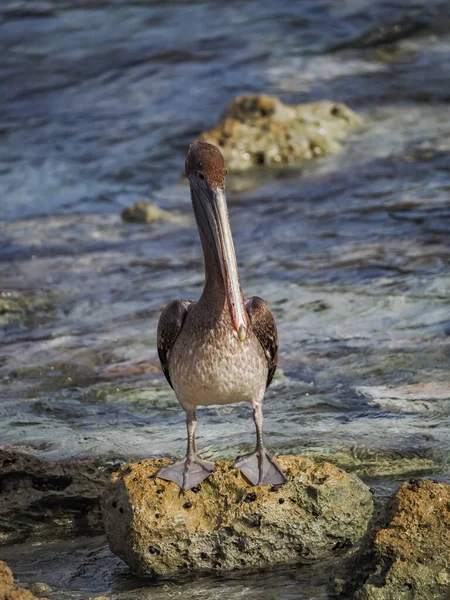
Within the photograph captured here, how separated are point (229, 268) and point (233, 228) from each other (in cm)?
741

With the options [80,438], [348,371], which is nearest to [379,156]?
[348,371]

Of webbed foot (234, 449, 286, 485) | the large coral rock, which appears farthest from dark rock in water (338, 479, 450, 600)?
webbed foot (234, 449, 286, 485)

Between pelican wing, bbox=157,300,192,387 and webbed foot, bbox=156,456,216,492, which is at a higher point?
pelican wing, bbox=157,300,192,387

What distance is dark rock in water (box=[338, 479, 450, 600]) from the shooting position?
15.8ft

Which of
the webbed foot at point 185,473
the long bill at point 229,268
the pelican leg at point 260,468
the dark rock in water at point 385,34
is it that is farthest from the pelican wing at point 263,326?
the dark rock in water at point 385,34

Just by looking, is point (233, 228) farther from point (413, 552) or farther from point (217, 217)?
point (413, 552)

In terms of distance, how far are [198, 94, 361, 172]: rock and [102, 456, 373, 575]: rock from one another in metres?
9.67

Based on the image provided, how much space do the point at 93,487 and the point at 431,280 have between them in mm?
4829

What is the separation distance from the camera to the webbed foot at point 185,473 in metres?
5.57

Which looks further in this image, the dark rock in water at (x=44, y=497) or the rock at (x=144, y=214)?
the rock at (x=144, y=214)

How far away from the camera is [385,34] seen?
822 inches

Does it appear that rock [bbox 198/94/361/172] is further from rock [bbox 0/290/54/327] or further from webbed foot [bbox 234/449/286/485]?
webbed foot [bbox 234/449/286/485]

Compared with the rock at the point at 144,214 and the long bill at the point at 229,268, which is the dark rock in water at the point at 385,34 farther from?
the long bill at the point at 229,268

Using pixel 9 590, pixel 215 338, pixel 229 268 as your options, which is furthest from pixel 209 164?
pixel 9 590
